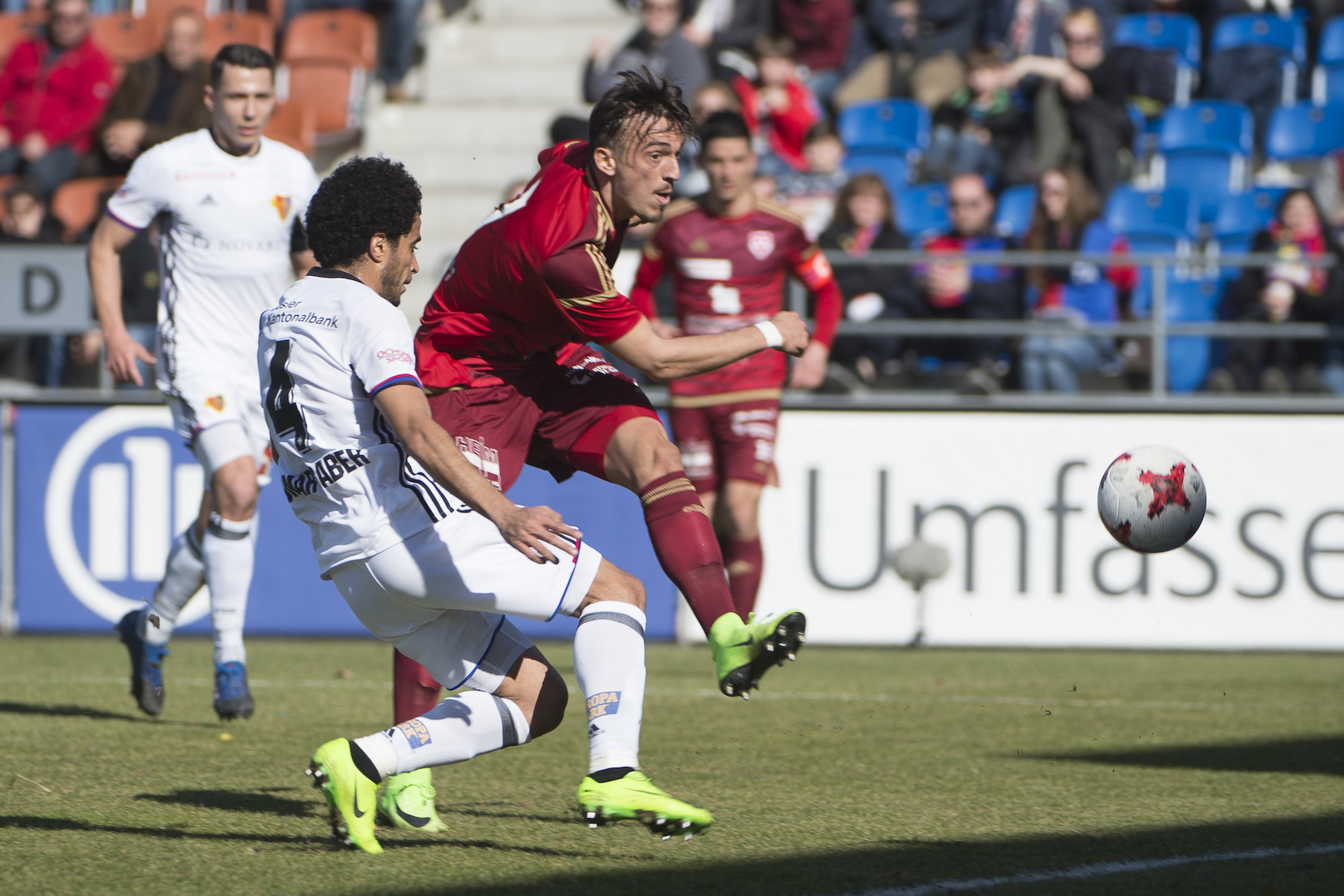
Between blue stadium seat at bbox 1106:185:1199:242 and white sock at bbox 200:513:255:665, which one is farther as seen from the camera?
blue stadium seat at bbox 1106:185:1199:242

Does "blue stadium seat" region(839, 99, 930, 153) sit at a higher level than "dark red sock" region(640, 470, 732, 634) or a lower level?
higher

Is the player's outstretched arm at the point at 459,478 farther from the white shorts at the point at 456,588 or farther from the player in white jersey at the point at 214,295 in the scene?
the player in white jersey at the point at 214,295

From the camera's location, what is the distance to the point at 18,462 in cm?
991

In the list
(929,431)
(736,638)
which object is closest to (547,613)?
(736,638)

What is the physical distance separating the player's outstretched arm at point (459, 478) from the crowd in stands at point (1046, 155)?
6519 mm

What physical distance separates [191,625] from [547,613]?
661cm

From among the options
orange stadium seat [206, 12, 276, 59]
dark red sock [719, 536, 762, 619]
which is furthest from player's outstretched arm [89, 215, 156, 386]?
orange stadium seat [206, 12, 276, 59]

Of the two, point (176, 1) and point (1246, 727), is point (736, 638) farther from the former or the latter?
point (176, 1)

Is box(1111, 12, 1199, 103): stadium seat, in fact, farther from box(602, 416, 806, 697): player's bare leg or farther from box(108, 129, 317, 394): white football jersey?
box(602, 416, 806, 697): player's bare leg

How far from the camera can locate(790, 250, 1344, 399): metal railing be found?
9.97m

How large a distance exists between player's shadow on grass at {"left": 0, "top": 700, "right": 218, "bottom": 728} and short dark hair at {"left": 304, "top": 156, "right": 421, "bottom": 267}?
299 centimetres

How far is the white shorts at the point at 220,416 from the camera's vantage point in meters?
6.47

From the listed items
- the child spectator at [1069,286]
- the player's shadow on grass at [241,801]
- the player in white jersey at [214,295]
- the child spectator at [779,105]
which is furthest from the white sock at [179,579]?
the child spectator at [779,105]

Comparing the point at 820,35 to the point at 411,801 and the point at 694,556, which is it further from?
the point at 411,801
